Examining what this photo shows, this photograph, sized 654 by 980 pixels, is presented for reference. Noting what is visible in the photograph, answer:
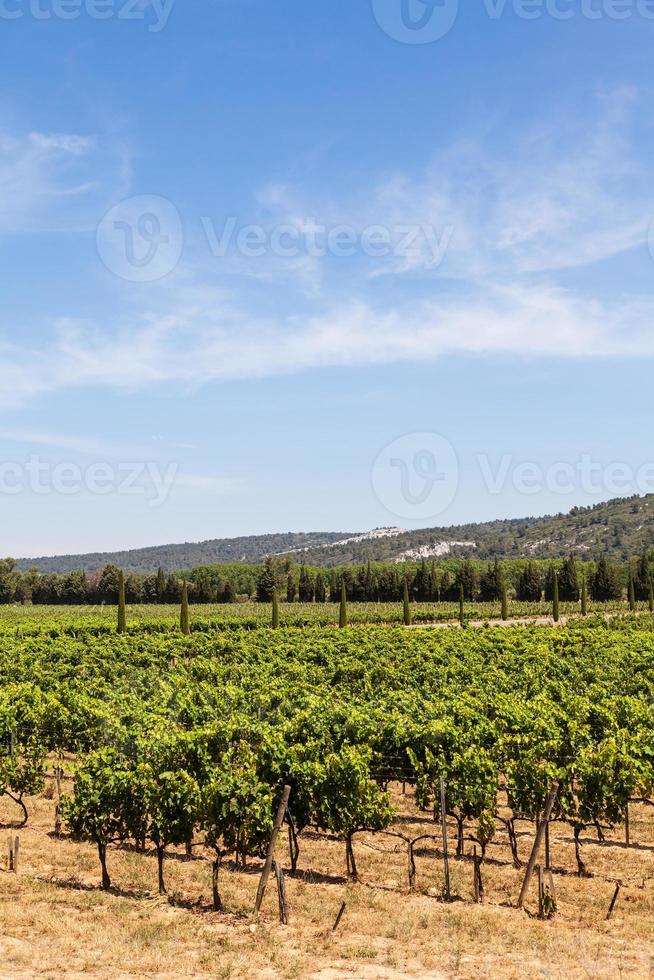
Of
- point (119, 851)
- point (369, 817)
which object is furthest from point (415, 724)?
point (119, 851)

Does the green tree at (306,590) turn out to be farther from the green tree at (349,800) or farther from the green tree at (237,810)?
the green tree at (237,810)

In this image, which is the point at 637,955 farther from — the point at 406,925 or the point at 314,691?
the point at 314,691

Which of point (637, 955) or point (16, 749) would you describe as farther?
point (16, 749)

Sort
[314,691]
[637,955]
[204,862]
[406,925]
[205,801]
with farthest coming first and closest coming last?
[314,691]
[204,862]
[205,801]
[406,925]
[637,955]

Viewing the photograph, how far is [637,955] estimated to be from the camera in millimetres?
14250

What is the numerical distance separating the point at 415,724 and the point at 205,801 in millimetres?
8216

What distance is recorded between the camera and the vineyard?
54.8 feet

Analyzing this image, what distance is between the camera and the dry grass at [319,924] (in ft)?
44.4

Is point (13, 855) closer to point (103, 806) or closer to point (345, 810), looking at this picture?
point (103, 806)

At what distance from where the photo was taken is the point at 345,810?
18.6m

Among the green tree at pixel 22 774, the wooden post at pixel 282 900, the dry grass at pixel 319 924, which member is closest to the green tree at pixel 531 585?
the dry grass at pixel 319 924

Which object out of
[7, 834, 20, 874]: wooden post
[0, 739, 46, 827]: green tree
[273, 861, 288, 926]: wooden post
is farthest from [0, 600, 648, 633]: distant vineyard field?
[273, 861, 288, 926]: wooden post

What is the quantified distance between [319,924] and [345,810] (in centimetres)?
328

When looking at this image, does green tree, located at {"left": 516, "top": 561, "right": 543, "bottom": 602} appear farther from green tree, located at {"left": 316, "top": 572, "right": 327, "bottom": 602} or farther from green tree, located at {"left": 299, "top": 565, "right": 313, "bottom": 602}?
green tree, located at {"left": 299, "top": 565, "right": 313, "bottom": 602}
